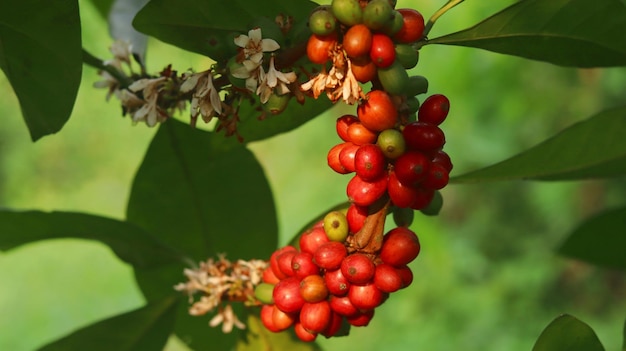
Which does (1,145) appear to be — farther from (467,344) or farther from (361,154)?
(361,154)

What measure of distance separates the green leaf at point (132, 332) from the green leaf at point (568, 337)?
0.40 m

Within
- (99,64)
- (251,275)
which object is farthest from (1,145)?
(251,275)

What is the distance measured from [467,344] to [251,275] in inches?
65.9

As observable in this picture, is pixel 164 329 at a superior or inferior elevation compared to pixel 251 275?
inferior

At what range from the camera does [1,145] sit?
106 inches

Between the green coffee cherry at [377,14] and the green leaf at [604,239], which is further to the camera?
the green leaf at [604,239]

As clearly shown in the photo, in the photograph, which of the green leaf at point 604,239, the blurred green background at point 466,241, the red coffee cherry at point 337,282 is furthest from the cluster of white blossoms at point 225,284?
the blurred green background at point 466,241

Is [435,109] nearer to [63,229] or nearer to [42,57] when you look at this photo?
[42,57]

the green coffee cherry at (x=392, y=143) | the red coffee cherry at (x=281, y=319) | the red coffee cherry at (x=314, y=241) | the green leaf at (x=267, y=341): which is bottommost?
the green leaf at (x=267, y=341)

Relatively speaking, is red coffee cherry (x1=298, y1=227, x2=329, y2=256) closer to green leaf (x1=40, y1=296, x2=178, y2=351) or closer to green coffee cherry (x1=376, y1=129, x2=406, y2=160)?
green coffee cherry (x1=376, y1=129, x2=406, y2=160)

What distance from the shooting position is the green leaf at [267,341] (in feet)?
2.87

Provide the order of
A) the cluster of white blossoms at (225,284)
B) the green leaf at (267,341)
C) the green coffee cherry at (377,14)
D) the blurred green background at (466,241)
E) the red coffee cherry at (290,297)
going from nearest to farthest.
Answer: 1. the green coffee cherry at (377,14)
2. the red coffee cherry at (290,297)
3. the cluster of white blossoms at (225,284)
4. the green leaf at (267,341)
5. the blurred green background at (466,241)

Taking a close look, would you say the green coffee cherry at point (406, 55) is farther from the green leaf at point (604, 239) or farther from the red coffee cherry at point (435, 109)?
the green leaf at point (604, 239)

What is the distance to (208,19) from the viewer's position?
0.68m
